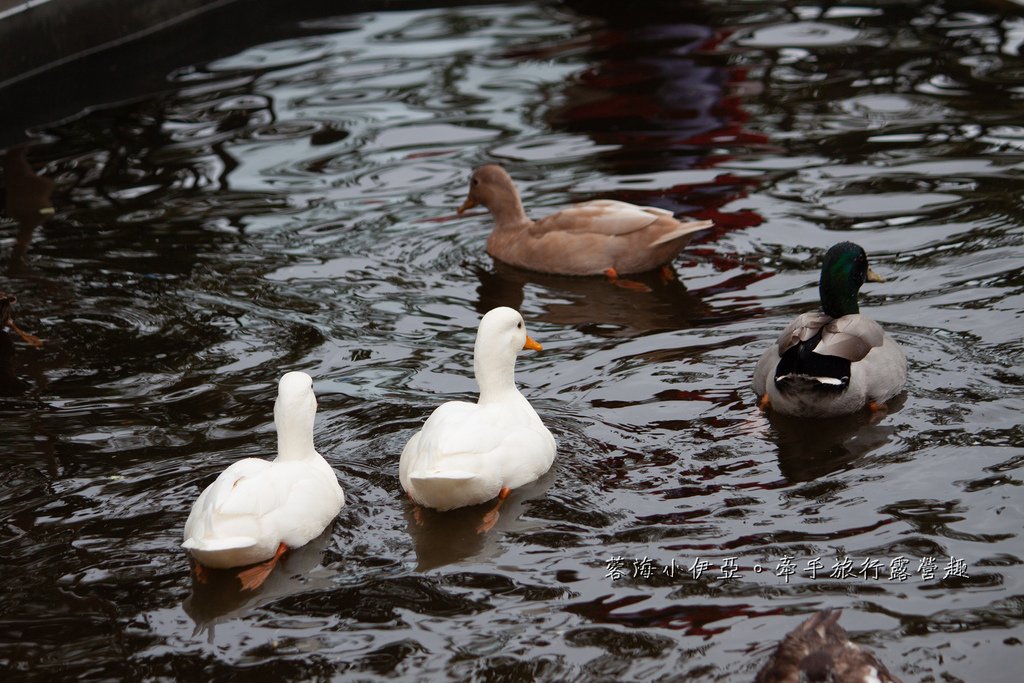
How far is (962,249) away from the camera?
8.98 meters

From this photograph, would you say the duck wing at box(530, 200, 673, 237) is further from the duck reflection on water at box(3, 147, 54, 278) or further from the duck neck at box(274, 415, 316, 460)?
the duck neck at box(274, 415, 316, 460)

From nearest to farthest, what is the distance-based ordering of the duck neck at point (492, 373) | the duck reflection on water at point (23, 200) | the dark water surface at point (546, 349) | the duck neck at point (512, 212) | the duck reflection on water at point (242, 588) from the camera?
the dark water surface at point (546, 349)
the duck reflection on water at point (242, 588)
the duck neck at point (492, 373)
the duck neck at point (512, 212)
the duck reflection on water at point (23, 200)

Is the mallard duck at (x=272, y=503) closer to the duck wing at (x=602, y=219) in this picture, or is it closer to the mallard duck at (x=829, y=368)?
the mallard duck at (x=829, y=368)

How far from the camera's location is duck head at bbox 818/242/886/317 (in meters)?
7.24

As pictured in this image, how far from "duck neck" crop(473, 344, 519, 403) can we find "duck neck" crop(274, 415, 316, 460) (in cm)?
89

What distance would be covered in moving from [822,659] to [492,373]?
8.45 ft

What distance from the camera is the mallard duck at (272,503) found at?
5.48m

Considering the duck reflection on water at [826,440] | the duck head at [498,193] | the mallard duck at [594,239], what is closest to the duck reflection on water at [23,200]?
the duck head at [498,193]

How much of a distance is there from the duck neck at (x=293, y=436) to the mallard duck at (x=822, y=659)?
236 centimetres

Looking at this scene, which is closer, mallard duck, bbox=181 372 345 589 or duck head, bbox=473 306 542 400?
mallard duck, bbox=181 372 345 589

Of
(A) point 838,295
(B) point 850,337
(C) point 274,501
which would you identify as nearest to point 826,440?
(B) point 850,337

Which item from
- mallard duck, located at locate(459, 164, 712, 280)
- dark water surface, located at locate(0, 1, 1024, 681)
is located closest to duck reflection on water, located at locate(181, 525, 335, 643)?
dark water surface, located at locate(0, 1, 1024, 681)

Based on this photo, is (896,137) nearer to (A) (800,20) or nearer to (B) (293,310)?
(A) (800,20)

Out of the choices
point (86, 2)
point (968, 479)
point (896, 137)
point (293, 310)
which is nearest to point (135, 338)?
point (293, 310)
